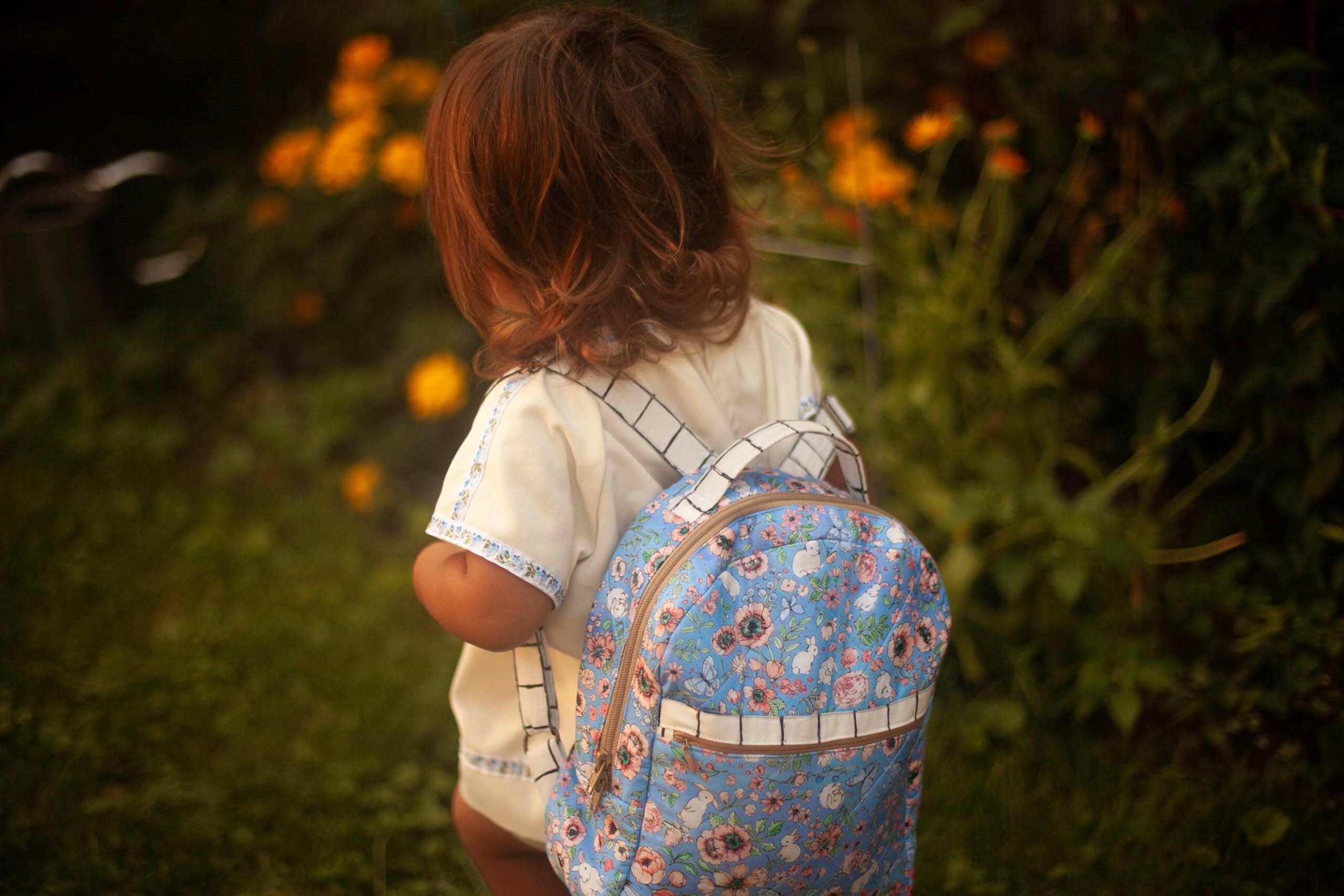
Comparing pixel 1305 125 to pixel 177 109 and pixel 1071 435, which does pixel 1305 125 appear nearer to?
pixel 1071 435

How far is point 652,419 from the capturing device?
115 centimetres

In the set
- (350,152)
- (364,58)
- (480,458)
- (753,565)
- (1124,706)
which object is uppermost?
(364,58)

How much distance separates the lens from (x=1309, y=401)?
1.68m

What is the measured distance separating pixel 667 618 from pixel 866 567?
23 centimetres

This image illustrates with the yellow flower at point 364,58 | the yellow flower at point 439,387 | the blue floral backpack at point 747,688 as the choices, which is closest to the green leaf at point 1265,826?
the blue floral backpack at point 747,688

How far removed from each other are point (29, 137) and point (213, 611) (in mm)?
2456

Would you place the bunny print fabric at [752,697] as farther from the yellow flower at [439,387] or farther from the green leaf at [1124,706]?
the yellow flower at [439,387]

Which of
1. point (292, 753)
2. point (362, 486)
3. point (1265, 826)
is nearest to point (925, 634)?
point (1265, 826)

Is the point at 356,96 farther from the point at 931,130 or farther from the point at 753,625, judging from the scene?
the point at 753,625

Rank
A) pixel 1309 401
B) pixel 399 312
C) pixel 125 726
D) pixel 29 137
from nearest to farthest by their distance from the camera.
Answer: pixel 1309 401 → pixel 125 726 → pixel 399 312 → pixel 29 137

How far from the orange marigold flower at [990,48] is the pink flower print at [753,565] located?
5.27 ft

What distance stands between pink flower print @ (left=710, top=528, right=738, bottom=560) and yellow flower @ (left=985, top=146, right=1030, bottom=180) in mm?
1260

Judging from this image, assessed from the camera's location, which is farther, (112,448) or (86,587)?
(112,448)

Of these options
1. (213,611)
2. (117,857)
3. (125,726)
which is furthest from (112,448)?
(117,857)
